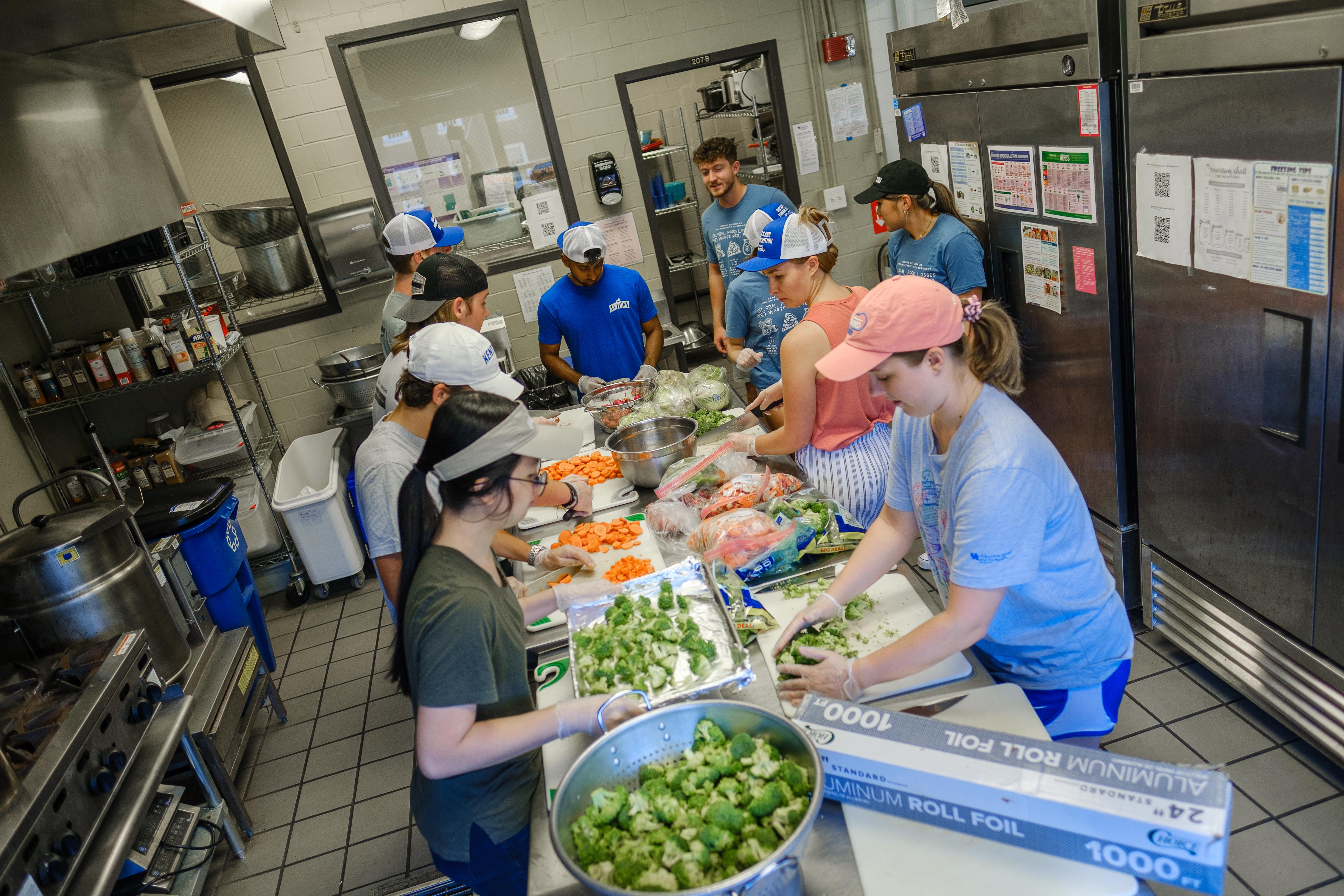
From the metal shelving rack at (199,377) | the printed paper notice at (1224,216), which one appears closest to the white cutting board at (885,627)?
the printed paper notice at (1224,216)

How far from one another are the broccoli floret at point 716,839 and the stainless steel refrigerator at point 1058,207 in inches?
104

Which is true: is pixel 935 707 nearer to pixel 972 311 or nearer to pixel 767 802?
pixel 767 802

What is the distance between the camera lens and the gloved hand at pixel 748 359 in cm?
421

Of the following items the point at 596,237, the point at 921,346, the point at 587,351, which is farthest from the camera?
the point at 587,351

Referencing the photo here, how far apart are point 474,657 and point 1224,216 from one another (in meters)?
2.53

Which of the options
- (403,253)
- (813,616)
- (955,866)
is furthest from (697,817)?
(403,253)

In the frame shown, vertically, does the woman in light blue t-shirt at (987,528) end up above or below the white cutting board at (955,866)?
above

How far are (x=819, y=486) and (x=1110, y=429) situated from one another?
1240 mm

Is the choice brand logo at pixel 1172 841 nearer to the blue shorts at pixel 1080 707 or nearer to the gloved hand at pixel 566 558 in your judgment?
the blue shorts at pixel 1080 707

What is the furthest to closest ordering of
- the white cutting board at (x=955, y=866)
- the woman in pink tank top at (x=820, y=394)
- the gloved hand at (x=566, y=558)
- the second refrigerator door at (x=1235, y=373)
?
the woman in pink tank top at (x=820, y=394) < the gloved hand at (x=566, y=558) < the second refrigerator door at (x=1235, y=373) < the white cutting board at (x=955, y=866)

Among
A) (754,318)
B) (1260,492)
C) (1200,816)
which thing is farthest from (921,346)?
(754,318)

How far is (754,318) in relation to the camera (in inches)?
174

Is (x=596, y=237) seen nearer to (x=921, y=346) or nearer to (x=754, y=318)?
(x=754, y=318)

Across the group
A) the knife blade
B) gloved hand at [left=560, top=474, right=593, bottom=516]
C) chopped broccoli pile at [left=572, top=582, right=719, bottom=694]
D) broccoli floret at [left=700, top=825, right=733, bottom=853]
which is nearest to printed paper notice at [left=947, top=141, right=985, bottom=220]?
gloved hand at [left=560, top=474, right=593, bottom=516]
